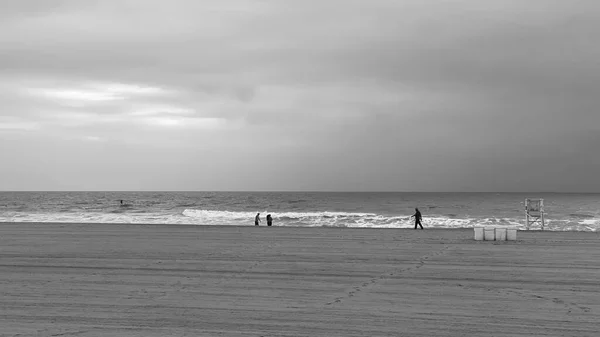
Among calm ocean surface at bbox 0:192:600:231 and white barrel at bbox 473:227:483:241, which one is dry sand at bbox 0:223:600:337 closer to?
white barrel at bbox 473:227:483:241

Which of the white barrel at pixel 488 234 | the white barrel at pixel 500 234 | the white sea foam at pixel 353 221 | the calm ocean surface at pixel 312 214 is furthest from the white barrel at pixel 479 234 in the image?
the calm ocean surface at pixel 312 214

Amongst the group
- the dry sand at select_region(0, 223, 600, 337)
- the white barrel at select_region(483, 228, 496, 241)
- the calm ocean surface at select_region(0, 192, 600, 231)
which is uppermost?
the white barrel at select_region(483, 228, 496, 241)

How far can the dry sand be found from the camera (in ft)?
33.9

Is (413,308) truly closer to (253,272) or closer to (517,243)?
(253,272)

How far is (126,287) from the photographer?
14.3 m

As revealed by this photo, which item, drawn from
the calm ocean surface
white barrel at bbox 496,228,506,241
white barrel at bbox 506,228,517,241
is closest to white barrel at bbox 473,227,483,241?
white barrel at bbox 496,228,506,241

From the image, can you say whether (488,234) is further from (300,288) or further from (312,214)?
(312,214)

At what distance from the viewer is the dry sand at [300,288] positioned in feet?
33.9

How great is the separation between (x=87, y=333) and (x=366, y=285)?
7228 millimetres

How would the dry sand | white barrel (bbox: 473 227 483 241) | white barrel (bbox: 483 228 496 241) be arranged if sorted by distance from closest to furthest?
the dry sand
white barrel (bbox: 483 228 496 241)
white barrel (bbox: 473 227 483 241)

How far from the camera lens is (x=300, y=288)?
14.1 metres

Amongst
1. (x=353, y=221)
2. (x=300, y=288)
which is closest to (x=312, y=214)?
(x=353, y=221)

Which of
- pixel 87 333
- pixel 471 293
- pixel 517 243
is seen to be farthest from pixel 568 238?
pixel 87 333

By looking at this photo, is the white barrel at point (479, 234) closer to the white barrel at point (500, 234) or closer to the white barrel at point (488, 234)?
the white barrel at point (488, 234)
